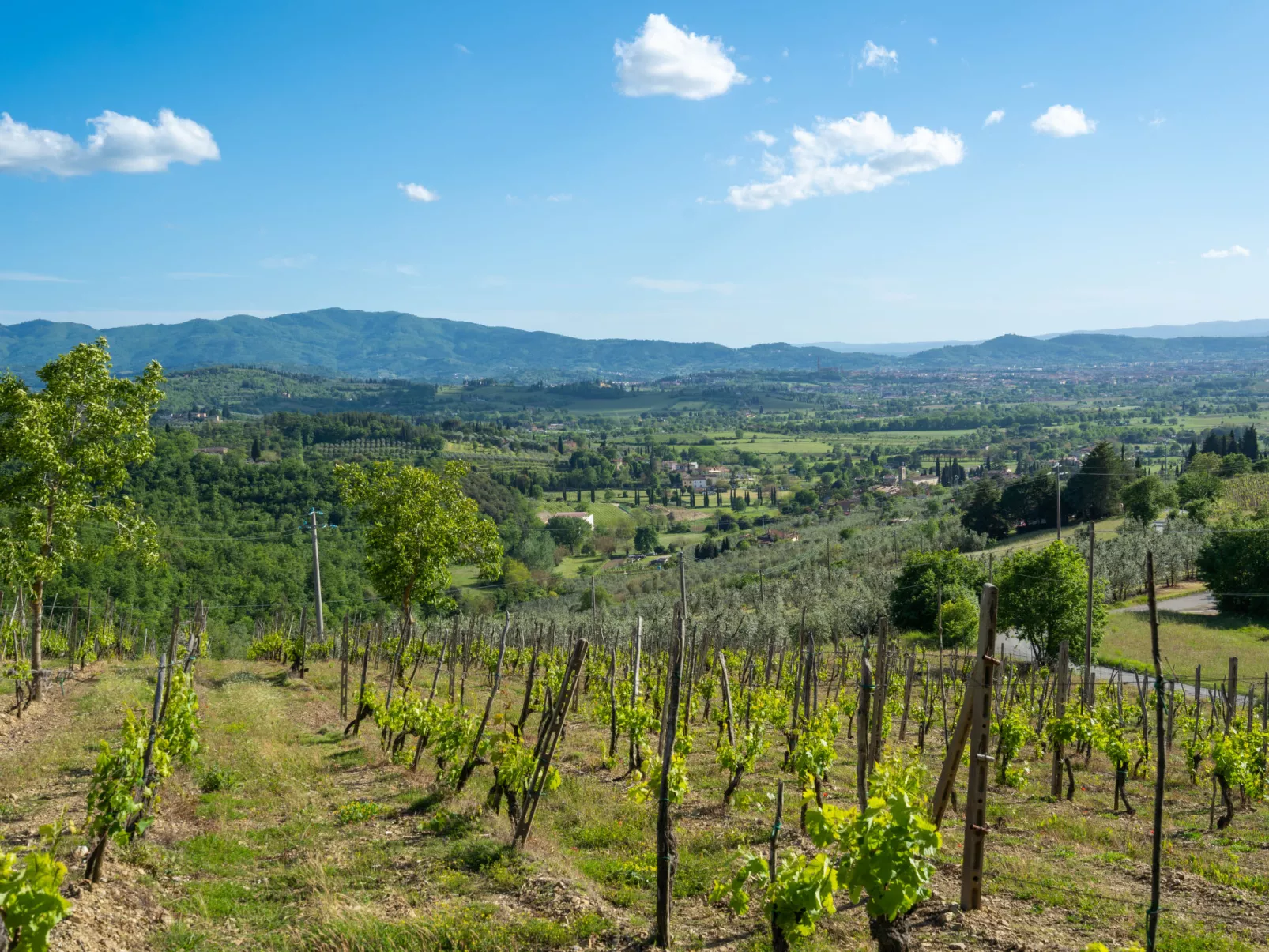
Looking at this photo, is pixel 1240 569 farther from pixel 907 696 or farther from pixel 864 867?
pixel 864 867

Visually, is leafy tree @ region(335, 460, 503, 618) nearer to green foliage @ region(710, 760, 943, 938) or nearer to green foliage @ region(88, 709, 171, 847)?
green foliage @ region(88, 709, 171, 847)

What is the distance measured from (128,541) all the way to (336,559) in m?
41.5

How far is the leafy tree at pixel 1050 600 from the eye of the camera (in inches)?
1250

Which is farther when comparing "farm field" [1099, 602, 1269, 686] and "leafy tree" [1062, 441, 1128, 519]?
"leafy tree" [1062, 441, 1128, 519]

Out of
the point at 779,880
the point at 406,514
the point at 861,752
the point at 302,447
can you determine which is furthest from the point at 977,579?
the point at 302,447

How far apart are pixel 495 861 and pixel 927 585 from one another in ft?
118

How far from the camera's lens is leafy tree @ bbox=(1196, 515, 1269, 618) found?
39.1 meters

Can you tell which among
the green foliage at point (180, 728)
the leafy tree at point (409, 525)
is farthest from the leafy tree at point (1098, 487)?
the green foliage at point (180, 728)

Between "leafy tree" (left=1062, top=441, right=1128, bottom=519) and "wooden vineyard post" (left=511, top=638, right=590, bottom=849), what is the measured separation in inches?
2613

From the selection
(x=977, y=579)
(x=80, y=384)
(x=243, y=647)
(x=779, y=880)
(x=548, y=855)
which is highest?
(x=80, y=384)

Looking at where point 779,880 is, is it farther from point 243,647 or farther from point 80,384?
point 243,647

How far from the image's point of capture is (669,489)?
126 meters

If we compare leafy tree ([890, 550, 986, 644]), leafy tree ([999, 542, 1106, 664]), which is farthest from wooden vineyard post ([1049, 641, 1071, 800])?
leafy tree ([890, 550, 986, 644])

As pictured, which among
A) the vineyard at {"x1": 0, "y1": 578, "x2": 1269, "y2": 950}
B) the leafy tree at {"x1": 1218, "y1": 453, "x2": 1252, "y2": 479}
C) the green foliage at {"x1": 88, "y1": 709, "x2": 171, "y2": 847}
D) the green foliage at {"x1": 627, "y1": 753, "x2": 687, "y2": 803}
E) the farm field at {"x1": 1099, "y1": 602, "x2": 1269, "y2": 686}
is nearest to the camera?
the vineyard at {"x1": 0, "y1": 578, "x2": 1269, "y2": 950}
